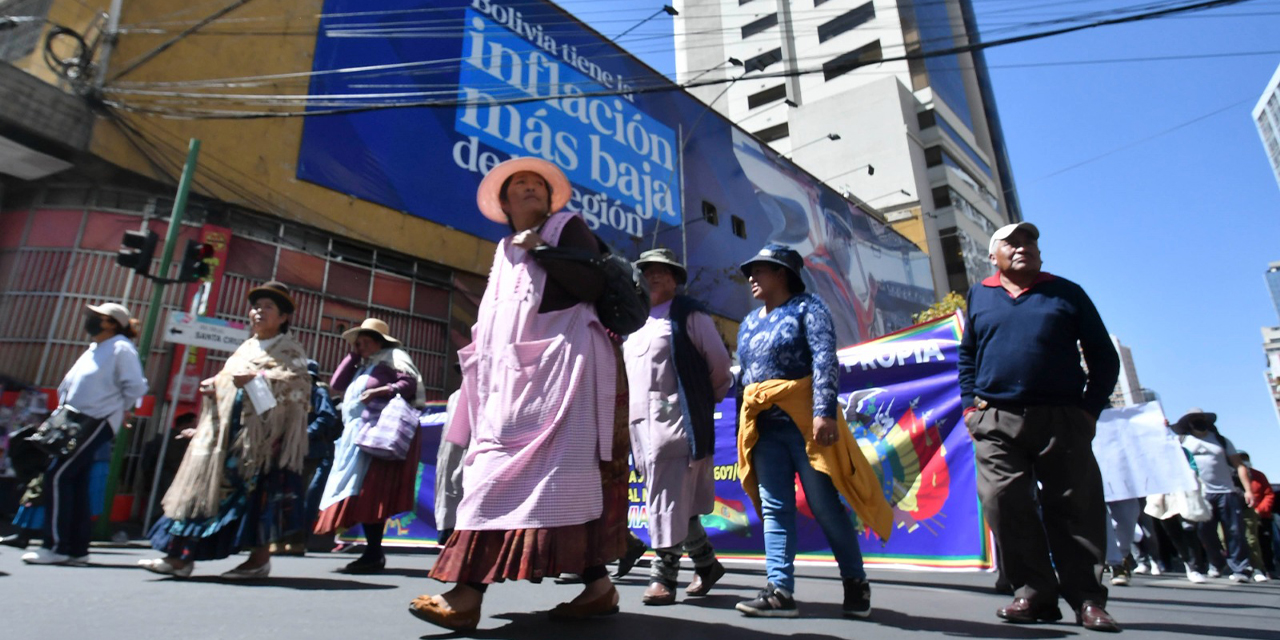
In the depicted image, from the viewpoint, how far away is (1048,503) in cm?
263

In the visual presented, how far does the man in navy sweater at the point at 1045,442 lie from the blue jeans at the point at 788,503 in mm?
559

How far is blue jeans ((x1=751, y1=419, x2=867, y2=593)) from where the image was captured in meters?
2.69

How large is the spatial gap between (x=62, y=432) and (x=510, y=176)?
3192 millimetres

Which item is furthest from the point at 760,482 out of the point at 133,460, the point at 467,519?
the point at 133,460

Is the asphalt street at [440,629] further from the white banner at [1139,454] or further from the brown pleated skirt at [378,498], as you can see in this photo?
the white banner at [1139,454]

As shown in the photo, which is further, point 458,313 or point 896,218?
point 896,218

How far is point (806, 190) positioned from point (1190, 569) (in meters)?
19.5

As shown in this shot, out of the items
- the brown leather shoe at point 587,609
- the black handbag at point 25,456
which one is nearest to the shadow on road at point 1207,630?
the brown leather shoe at point 587,609

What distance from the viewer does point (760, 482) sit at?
9.58 ft

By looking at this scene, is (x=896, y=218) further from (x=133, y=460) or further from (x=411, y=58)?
(x=133, y=460)

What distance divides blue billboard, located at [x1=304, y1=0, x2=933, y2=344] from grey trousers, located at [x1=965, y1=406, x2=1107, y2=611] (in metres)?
5.68

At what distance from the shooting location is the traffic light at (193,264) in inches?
299

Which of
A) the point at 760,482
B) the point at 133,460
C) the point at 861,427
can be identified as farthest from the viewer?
the point at 133,460

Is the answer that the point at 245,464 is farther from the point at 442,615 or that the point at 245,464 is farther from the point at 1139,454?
the point at 1139,454
